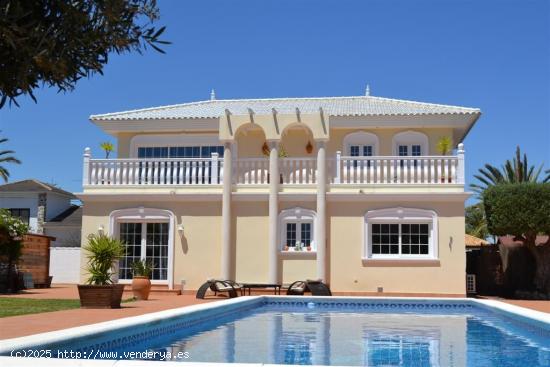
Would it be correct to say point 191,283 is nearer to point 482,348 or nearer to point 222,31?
point 222,31

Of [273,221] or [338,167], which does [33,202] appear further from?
[338,167]

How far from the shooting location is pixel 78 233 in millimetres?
43156

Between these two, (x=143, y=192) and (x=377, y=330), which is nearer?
(x=377, y=330)

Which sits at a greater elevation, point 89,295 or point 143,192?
point 143,192

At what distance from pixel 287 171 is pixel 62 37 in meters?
16.6

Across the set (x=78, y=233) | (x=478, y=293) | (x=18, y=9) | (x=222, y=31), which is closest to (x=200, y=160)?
(x=222, y=31)

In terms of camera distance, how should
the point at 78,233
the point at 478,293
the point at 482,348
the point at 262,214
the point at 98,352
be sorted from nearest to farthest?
the point at 98,352 → the point at 482,348 → the point at 262,214 → the point at 478,293 → the point at 78,233

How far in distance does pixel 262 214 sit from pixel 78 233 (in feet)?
76.8

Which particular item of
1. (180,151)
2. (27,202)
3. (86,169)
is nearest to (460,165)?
(180,151)

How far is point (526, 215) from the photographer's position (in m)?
22.1

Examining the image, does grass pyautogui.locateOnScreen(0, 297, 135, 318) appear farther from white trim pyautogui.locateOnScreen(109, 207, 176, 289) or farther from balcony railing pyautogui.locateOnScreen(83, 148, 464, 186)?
balcony railing pyautogui.locateOnScreen(83, 148, 464, 186)

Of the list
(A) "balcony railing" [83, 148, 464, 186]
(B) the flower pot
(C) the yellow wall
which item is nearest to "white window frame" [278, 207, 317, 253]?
(C) the yellow wall

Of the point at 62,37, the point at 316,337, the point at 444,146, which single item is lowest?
the point at 316,337

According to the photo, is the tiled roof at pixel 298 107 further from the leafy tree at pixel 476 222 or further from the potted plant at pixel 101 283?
the leafy tree at pixel 476 222
